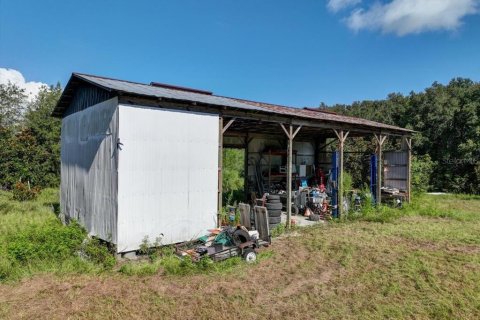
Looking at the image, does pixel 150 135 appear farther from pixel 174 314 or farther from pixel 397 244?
pixel 397 244

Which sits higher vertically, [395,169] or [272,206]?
[395,169]

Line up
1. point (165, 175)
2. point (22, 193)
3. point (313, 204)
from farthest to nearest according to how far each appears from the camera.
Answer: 1. point (22, 193)
2. point (313, 204)
3. point (165, 175)

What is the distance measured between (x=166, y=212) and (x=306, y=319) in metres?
4.09

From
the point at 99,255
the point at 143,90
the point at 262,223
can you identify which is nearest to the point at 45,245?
the point at 99,255

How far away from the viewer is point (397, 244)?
777 cm

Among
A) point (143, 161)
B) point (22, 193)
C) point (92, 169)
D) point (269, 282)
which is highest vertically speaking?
point (143, 161)

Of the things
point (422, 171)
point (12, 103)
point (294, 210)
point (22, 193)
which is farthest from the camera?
point (12, 103)

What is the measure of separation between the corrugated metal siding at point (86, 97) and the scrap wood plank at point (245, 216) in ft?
14.2

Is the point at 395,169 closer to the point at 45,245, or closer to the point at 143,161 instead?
the point at 143,161

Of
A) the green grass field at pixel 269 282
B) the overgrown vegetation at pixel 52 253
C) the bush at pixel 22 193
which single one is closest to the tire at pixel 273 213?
the green grass field at pixel 269 282

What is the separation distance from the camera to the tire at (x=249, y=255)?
6.44m

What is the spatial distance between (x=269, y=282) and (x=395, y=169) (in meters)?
12.2

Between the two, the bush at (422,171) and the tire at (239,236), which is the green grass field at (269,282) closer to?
the tire at (239,236)

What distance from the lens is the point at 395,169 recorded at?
15234 millimetres
